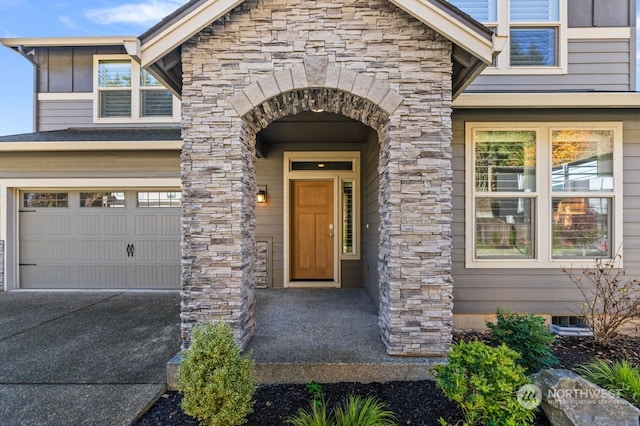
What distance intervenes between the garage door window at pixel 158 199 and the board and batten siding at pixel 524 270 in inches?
188

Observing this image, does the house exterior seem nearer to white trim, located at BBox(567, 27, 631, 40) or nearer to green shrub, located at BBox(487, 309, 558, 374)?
white trim, located at BBox(567, 27, 631, 40)

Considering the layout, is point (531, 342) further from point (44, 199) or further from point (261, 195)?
point (44, 199)

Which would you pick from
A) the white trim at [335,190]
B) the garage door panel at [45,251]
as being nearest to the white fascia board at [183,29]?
the white trim at [335,190]

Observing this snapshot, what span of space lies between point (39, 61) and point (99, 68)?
1.21 meters

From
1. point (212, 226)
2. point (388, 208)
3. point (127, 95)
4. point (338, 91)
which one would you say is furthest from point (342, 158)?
point (127, 95)

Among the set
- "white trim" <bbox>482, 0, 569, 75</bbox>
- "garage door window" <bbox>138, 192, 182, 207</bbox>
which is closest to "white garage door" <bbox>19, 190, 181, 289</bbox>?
"garage door window" <bbox>138, 192, 182, 207</bbox>

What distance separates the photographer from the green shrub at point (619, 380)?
2.45 metres

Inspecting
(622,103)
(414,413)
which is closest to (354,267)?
(414,413)

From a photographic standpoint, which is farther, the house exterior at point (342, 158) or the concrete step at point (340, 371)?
the house exterior at point (342, 158)

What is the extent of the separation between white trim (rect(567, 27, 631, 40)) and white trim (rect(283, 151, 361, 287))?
3.38 m

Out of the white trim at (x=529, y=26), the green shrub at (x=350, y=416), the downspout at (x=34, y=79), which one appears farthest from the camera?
the downspout at (x=34, y=79)

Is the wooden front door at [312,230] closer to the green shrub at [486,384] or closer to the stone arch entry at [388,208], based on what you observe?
the stone arch entry at [388,208]

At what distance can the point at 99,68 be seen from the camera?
618 cm

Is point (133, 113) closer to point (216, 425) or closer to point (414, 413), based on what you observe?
point (216, 425)
